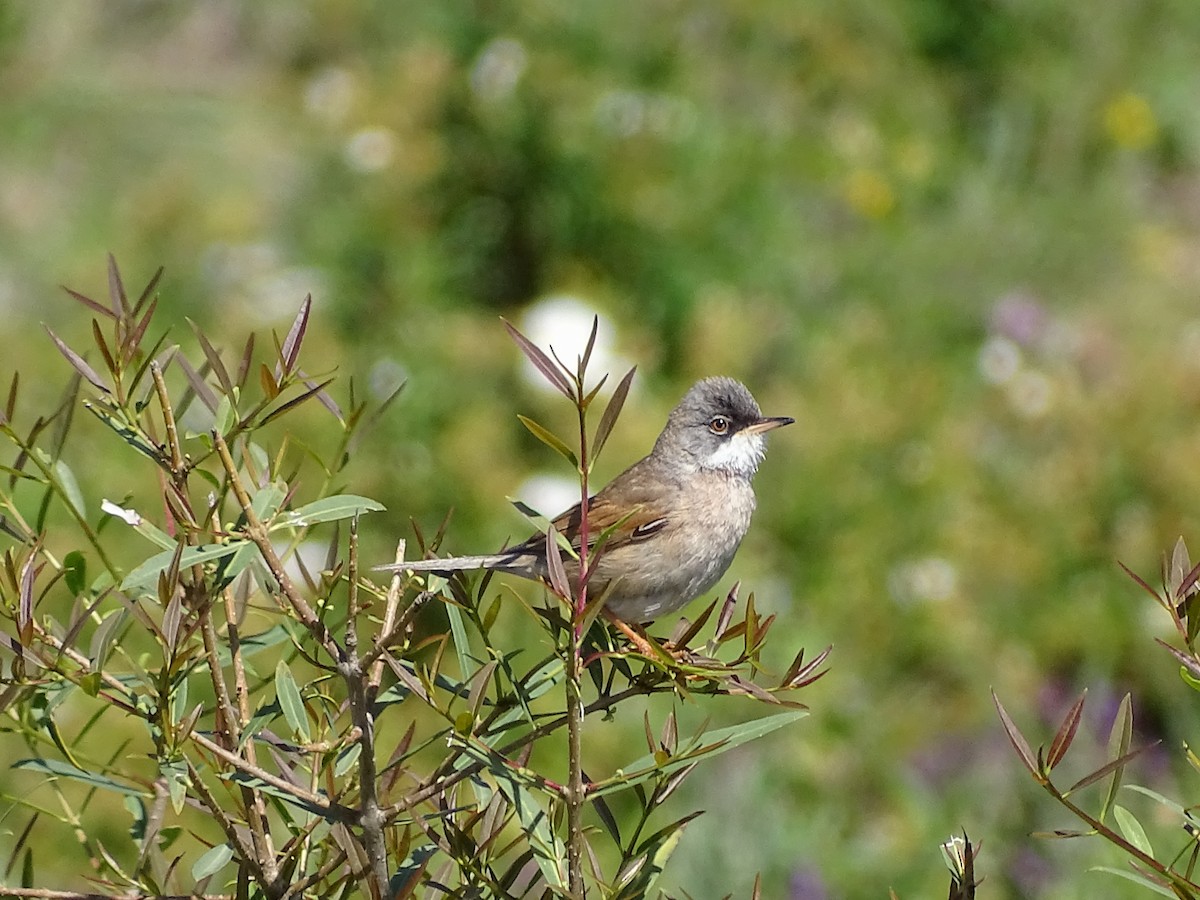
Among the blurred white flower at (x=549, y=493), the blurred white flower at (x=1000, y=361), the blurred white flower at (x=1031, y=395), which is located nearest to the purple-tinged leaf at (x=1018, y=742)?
the blurred white flower at (x=549, y=493)

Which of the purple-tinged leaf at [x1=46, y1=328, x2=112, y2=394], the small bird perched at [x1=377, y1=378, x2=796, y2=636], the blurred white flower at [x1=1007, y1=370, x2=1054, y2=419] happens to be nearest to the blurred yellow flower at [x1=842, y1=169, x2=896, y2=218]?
the blurred white flower at [x1=1007, y1=370, x2=1054, y2=419]

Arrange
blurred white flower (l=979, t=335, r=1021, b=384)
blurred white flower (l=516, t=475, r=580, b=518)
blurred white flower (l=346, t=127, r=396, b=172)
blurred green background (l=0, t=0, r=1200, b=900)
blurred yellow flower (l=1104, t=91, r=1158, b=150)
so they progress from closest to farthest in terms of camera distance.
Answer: blurred green background (l=0, t=0, r=1200, b=900) → blurred white flower (l=516, t=475, r=580, b=518) → blurred white flower (l=979, t=335, r=1021, b=384) → blurred white flower (l=346, t=127, r=396, b=172) → blurred yellow flower (l=1104, t=91, r=1158, b=150)

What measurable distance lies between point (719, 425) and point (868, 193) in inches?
234

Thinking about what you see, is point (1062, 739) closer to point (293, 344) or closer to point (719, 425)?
point (293, 344)

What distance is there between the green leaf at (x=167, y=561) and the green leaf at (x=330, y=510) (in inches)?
2.1

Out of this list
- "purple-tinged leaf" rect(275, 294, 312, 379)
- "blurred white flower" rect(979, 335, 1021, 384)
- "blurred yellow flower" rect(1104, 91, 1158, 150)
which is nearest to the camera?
"purple-tinged leaf" rect(275, 294, 312, 379)

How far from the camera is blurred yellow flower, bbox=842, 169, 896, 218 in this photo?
8.62m

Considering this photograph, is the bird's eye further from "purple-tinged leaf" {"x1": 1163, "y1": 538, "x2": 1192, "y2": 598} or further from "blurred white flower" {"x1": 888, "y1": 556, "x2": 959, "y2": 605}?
"blurred white flower" {"x1": 888, "y1": 556, "x2": 959, "y2": 605}

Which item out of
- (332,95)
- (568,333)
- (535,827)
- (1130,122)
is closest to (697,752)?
(535,827)

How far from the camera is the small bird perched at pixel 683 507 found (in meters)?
2.88

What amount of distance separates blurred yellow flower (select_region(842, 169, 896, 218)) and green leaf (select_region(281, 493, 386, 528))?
7.53 metres

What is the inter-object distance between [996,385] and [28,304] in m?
5.02

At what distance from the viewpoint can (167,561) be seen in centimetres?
129

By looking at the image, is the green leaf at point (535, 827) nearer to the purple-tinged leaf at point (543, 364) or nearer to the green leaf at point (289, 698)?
the green leaf at point (289, 698)
